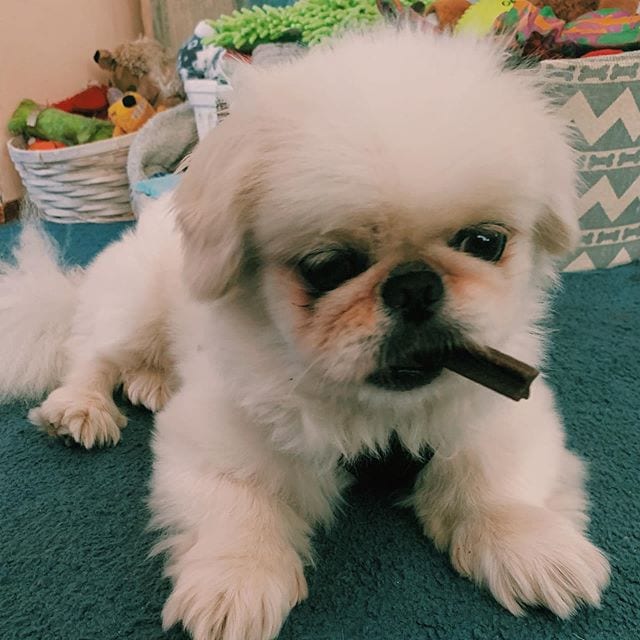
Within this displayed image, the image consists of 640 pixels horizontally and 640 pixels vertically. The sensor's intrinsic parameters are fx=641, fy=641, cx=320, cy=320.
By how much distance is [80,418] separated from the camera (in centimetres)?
144

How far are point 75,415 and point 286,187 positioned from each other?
2.89 ft

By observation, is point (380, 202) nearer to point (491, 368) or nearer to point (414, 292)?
point (414, 292)

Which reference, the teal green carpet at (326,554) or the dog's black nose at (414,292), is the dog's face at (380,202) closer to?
the dog's black nose at (414,292)

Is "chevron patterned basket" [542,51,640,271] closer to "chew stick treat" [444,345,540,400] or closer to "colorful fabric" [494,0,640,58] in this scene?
"colorful fabric" [494,0,640,58]

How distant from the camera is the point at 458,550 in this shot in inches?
42.1

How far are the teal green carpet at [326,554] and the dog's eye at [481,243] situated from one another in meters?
0.41

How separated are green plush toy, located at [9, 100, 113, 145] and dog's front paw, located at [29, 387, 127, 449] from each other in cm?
214

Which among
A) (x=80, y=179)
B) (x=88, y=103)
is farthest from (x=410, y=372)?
(x=88, y=103)

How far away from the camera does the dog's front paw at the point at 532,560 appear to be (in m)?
0.96

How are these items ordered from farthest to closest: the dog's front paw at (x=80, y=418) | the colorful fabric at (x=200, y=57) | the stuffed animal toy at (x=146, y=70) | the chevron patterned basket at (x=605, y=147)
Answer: the stuffed animal toy at (x=146, y=70), the colorful fabric at (x=200, y=57), the chevron patterned basket at (x=605, y=147), the dog's front paw at (x=80, y=418)

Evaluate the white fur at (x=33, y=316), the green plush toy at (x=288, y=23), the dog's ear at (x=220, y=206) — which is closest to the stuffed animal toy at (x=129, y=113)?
the green plush toy at (x=288, y=23)

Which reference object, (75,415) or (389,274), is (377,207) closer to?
(389,274)

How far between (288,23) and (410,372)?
2.04m

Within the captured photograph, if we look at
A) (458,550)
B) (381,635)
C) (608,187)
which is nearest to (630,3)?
(608,187)
